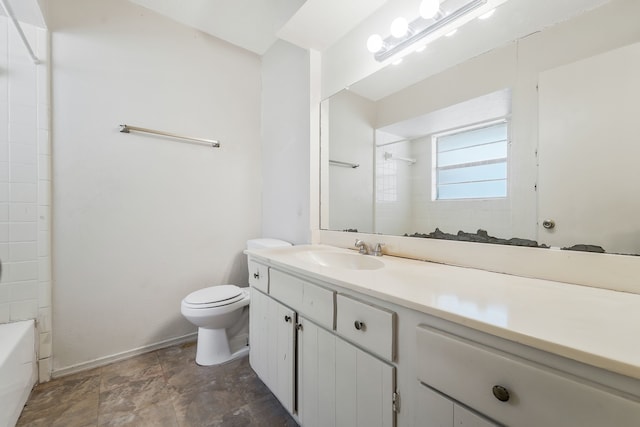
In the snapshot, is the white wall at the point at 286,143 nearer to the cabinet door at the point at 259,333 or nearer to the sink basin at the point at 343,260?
the sink basin at the point at 343,260

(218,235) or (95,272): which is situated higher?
(218,235)

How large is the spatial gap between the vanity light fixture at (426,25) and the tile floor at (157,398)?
6.32ft

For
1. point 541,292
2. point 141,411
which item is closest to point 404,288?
point 541,292

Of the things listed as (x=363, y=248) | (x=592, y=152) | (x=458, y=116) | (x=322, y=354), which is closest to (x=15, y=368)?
(x=322, y=354)

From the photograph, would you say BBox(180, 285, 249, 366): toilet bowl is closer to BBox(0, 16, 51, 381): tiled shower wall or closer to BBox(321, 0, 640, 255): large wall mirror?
BBox(0, 16, 51, 381): tiled shower wall

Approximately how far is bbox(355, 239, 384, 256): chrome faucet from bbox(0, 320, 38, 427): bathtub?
1643 mm

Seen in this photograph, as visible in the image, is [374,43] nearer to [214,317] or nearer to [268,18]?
[268,18]

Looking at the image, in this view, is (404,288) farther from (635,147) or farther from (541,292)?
(635,147)

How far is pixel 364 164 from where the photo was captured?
1542mm

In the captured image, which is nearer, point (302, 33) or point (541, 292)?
point (541, 292)

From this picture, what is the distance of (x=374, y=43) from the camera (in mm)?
1324

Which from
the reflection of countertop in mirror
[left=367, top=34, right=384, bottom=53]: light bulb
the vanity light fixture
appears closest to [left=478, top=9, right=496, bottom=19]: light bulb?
the vanity light fixture

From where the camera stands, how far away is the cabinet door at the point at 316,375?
92cm

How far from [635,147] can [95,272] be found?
2.58 metres
